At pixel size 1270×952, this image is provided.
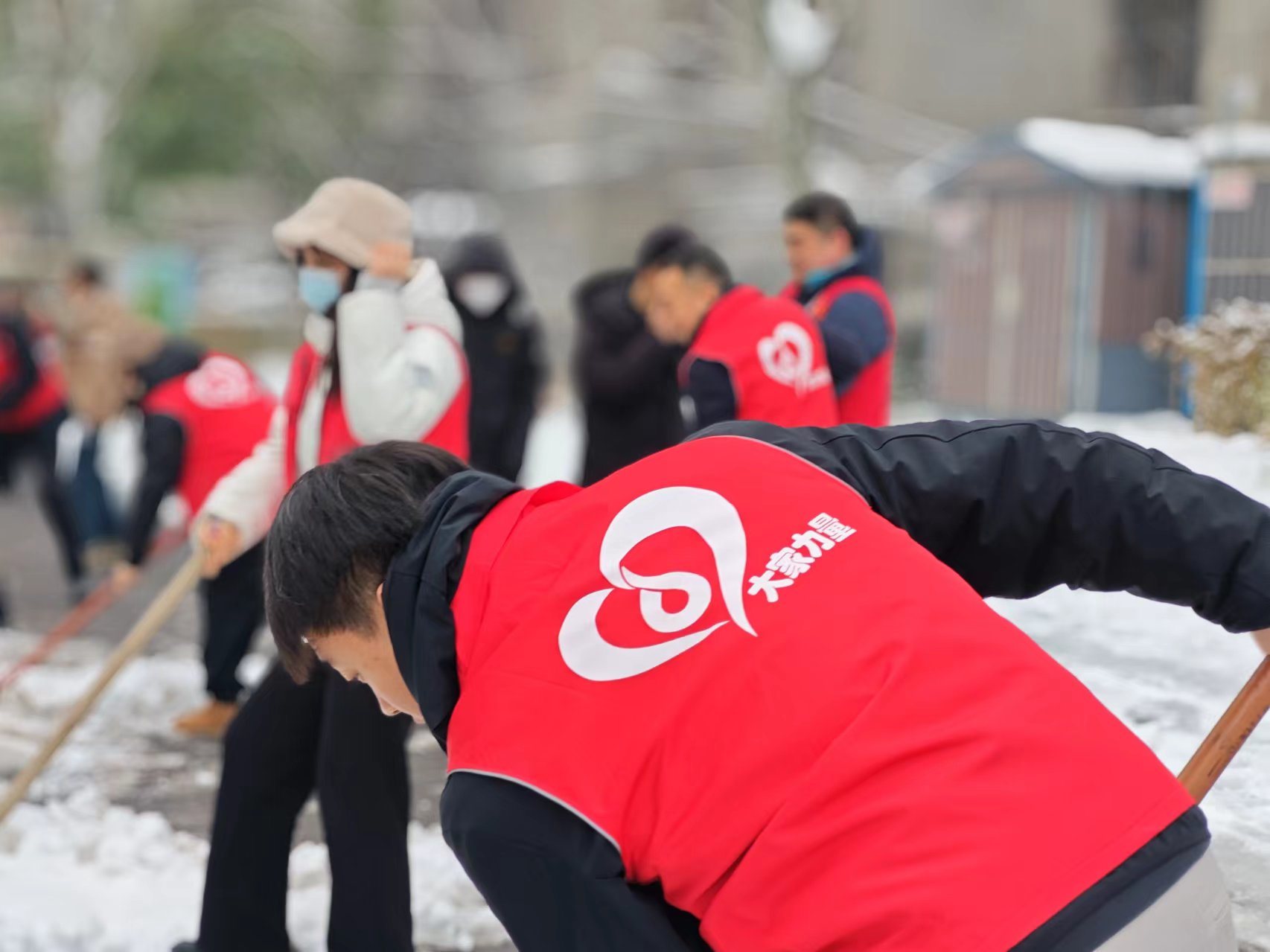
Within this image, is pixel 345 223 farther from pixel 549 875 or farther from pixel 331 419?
pixel 549 875

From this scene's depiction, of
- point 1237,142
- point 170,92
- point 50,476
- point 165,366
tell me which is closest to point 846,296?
point 165,366

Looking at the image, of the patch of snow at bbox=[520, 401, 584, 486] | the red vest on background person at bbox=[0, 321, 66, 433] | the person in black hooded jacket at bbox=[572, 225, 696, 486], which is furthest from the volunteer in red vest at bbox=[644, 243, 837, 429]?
the patch of snow at bbox=[520, 401, 584, 486]

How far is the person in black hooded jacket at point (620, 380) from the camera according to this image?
562 cm

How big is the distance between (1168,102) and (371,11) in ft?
59.5

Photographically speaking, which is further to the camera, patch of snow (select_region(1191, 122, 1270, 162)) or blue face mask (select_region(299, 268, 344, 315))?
patch of snow (select_region(1191, 122, 1270, 162))

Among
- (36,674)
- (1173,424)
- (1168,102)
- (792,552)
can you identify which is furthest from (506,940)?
(1168,102)

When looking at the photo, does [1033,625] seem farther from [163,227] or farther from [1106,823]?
[163,227]

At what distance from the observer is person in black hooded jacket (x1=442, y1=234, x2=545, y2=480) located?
5.78m

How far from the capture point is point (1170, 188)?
8227 millimetres

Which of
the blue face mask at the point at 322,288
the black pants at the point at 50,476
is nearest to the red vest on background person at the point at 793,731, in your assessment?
the blue face mask at the point at 322,288

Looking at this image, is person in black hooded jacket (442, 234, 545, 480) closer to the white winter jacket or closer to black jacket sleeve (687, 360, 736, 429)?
black jacket sleeve (687, 360, 736, 429)

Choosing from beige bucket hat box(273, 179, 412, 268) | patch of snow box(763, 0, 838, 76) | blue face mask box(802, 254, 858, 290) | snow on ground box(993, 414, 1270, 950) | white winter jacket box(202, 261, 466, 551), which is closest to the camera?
snow on ground box(993, 414, 1270, 950)

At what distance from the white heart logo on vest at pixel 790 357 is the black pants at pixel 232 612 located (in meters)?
1.97

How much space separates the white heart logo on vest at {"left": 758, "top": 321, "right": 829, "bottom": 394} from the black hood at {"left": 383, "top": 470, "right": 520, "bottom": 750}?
7.81 feet
